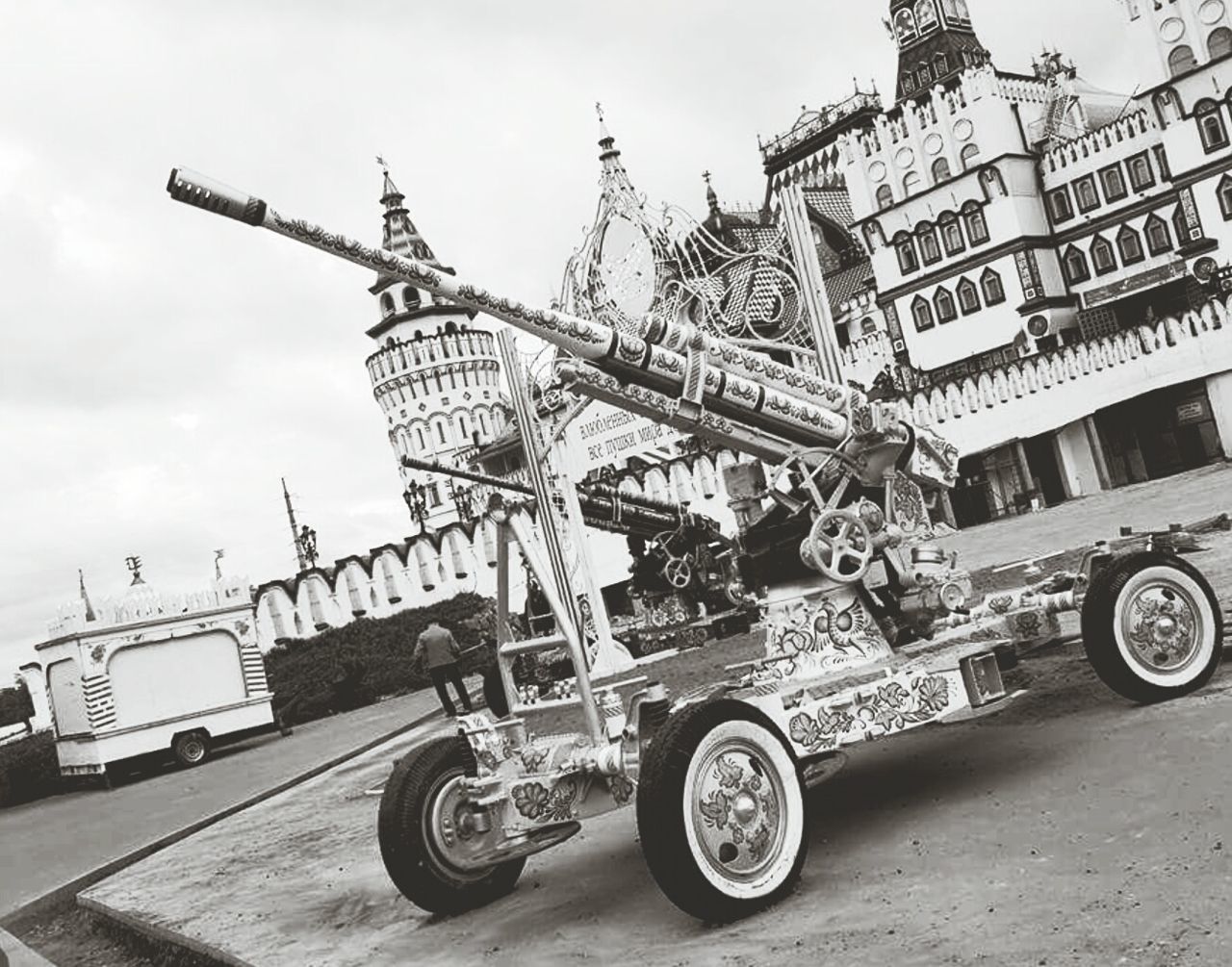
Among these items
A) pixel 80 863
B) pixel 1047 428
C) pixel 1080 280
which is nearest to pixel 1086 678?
→ pixel 80 863

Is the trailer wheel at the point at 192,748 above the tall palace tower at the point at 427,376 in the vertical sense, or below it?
below

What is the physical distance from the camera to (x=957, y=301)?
43.0 meters

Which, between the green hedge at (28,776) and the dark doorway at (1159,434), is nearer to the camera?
the green hedge at (28,776)

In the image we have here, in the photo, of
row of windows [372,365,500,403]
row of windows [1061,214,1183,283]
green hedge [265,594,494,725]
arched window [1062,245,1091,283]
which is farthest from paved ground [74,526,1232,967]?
row of windows [372,365,500,403]

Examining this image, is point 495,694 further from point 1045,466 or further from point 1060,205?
point 1060,205

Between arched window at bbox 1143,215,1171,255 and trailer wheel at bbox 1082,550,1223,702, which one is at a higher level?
arched window at bbox 1143,215,1171,255

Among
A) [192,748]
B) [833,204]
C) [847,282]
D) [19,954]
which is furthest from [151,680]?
[833,204]

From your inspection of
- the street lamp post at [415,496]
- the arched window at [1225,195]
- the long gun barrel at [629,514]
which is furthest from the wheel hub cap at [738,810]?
the street lamp post at [415,496]

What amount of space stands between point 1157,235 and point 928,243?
24.6 feet

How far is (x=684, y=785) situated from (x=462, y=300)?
2554 mm

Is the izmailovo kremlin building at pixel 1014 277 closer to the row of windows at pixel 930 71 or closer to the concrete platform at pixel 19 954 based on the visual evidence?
the row of windows at pixel 930 71

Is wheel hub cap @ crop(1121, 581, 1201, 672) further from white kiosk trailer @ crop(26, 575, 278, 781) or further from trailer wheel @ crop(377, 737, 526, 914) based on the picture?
white kiosk trailer @ crop(26, 575, 278, 781)

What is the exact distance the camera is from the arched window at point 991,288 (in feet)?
136

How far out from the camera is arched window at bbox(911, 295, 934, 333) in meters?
44.1
